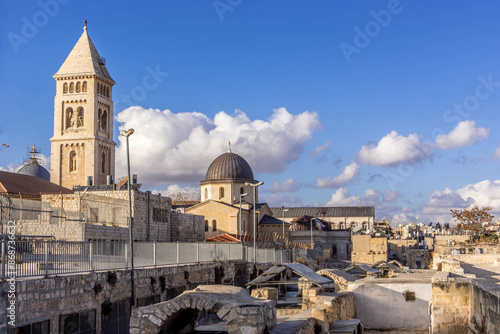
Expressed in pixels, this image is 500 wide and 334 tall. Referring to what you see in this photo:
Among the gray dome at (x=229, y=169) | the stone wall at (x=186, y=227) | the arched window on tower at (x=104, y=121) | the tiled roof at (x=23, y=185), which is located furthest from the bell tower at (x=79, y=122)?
the stone wall at (x=186, y=227)

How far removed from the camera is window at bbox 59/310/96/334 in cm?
1507

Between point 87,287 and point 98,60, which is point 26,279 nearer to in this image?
point 87,287

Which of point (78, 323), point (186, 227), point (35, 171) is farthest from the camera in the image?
point (35, 171)

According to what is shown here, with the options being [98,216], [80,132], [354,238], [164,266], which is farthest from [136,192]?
[80,132]

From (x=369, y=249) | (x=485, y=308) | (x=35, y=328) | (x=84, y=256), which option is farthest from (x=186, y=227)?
(x=485, y=308)

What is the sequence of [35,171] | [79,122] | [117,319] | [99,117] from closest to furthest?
1. [117,319]
2. [79,122]
3. [99,117]
4. [35,171]

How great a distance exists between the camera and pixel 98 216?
131 feet

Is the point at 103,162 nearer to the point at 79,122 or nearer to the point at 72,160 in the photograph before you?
the point at 72,160

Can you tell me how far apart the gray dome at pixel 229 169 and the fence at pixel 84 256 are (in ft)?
141

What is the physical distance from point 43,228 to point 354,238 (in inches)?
1658

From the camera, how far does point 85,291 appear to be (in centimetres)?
1609

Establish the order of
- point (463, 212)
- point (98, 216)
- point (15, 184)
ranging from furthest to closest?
point (463, 212) < point (15, 184) < point (98, 216)

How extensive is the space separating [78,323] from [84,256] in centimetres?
194

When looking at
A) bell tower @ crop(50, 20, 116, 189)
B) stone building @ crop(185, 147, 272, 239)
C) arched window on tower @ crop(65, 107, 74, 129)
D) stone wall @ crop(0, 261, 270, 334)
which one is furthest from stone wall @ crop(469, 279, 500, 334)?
arched window on tower @ crop(65, 107, 74, 129)
